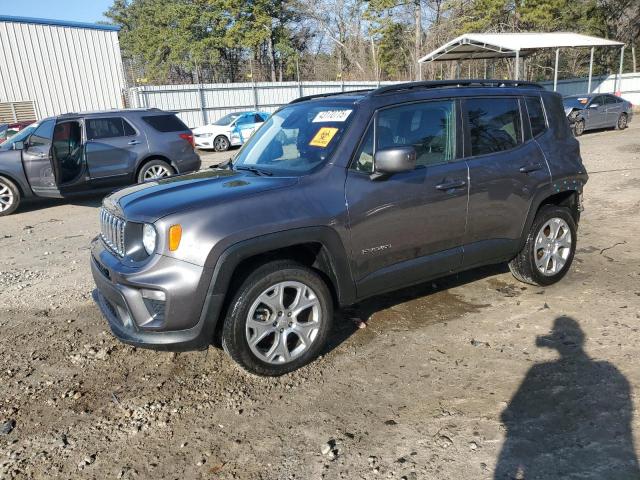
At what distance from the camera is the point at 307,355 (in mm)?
3621

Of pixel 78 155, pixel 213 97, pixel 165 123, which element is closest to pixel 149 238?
pixel 78 155

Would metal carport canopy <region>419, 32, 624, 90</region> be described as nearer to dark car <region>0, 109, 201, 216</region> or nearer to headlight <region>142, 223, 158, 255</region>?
dark car <region>0, 109, 201, 216</region>

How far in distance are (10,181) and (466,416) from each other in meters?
9.31

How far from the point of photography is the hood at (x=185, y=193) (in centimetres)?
324

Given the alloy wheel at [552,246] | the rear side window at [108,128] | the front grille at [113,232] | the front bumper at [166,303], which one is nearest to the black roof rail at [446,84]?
the alloy wheel at [552,246]

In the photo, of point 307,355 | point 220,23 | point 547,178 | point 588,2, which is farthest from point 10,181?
point 588,2

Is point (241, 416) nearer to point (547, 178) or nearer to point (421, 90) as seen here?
point (421, 90)

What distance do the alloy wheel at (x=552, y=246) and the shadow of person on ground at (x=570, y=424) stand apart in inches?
53.0

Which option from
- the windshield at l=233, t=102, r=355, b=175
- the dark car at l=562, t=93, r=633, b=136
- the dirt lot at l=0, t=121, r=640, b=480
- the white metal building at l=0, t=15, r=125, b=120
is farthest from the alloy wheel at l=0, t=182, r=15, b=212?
the dark car at l=562, t=93, r=633, b=136

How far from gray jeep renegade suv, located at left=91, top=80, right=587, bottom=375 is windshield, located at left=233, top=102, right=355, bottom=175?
16 millimetres

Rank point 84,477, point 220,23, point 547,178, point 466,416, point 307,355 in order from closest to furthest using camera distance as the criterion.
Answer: point 84,477
point 466,416
point 307,355
point 547,178
point 220,23

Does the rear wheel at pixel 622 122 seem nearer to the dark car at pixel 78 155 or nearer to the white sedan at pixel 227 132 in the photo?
the white sedan at pixel 227 132

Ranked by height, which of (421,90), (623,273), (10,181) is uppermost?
(421,90)

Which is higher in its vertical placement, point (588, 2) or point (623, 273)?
point (588, 2)
